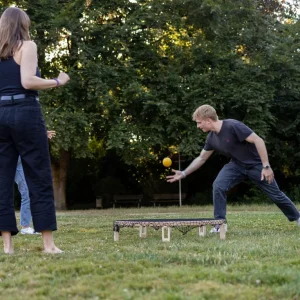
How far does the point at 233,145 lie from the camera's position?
861 centimetres

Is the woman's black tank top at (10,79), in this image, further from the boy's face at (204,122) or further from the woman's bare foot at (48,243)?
the boy's face at (204,122)

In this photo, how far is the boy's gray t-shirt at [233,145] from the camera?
8.51 m

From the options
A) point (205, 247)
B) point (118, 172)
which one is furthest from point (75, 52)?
point (205, 247)

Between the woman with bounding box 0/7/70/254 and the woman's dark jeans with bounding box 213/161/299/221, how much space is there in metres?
3.33

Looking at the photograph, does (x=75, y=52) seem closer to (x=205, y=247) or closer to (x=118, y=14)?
(x=118, y=14)

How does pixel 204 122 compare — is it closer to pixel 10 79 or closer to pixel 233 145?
pixel 233 145

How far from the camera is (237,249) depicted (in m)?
6.24

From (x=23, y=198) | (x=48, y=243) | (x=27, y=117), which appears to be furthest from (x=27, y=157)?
(x=23, y=198)

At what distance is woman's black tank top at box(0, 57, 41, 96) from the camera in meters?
6.00

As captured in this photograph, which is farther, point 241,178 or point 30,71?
point 241,178

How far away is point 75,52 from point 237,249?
17.2 meters

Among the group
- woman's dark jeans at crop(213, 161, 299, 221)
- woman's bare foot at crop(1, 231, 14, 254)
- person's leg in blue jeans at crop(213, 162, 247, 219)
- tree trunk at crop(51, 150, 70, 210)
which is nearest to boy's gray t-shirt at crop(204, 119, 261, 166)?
woman's dark jeans at crop(213, 161, 299, 221)

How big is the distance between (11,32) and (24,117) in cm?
81

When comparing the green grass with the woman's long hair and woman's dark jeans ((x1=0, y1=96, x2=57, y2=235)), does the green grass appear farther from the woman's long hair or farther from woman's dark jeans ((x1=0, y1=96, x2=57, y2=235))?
the woman's long hair
